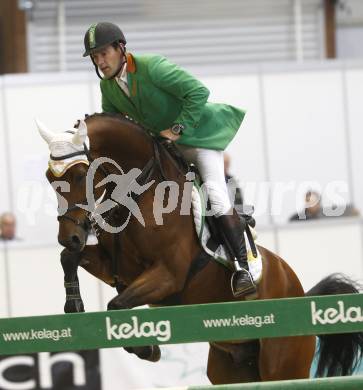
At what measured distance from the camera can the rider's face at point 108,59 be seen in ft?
16.2

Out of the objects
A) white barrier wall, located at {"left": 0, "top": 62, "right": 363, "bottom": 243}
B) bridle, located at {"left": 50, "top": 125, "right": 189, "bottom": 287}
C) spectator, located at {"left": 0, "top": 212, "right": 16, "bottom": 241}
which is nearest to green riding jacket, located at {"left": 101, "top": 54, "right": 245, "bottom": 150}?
bridle, located at {"left": 50, "top": 125, "right": 189, "bottom": 287}

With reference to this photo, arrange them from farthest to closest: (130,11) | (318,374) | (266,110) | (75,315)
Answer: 1. (130,11)
2. (266,110)
3. (318,374)
4. (75,315)

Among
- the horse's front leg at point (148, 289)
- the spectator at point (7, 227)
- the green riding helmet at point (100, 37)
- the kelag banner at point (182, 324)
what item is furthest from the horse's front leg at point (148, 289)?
the spectator at point (7, 227)

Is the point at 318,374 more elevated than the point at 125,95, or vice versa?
the point at 125,95

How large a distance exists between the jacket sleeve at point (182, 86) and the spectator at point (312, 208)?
3522mm

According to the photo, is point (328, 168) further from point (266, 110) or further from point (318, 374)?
point (318, 374)

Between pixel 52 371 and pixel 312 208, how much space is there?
A: 2.76 metres

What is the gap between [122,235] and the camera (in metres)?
5.09

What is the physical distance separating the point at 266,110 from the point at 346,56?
2.61 metres

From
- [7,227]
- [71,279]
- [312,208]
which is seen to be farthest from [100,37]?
[312,208]

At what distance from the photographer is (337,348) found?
241 inches

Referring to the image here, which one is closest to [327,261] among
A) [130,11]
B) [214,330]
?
[214,330]

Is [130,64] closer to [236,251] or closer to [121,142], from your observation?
[121,142]

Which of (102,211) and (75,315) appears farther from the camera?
(102,211)
